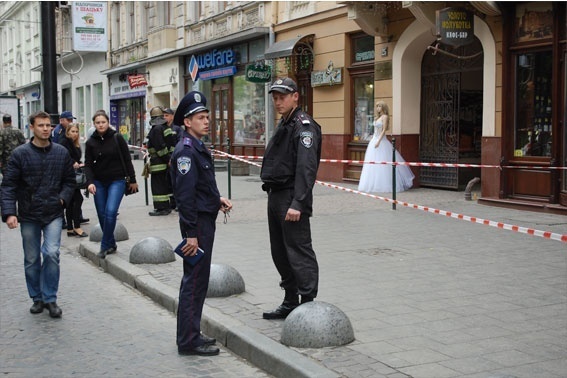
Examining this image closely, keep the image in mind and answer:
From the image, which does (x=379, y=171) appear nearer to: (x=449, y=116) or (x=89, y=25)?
(x=449, y=116)

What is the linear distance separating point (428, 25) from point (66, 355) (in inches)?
448

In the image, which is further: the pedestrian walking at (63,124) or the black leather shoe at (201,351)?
the pedestrian walking at (63,124)

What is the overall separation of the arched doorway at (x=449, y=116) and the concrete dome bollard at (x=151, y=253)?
29.1 ft

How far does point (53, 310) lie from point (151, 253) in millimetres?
2044

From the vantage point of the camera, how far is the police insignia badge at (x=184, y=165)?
541 centimetres

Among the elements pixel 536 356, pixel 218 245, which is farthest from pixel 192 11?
pixel 536 356

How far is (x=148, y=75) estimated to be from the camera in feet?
106

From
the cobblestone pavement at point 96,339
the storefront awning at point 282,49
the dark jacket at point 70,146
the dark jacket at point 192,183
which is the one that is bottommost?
the cobblestone pavement at point 96,339

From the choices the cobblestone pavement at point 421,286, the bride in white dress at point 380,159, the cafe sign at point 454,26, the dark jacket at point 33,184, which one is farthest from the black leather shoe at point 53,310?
the bride in white dress at point 380,159

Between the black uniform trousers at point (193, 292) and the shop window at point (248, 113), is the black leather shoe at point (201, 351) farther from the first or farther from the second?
the shop window at point (248, 113)

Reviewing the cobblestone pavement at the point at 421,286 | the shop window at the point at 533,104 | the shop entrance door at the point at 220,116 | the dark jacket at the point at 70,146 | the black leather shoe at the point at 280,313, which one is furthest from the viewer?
the shop entrance door at the point at 220,116

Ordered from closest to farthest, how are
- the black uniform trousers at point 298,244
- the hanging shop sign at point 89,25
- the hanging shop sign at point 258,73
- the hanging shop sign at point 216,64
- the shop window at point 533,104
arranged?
the black uniform trousers at point 298,244 → the shop window at point 533,104 → the hanging shop sign at point 89,25 → the hanging shop sign at point 258,73 → the hanging shop sign at point 216,64

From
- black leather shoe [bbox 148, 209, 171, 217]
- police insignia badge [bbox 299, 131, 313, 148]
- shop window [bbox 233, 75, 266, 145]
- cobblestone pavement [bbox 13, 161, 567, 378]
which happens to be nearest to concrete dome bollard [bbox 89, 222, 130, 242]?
cobblestone pavement [bbox 13, 161, 567, 378]

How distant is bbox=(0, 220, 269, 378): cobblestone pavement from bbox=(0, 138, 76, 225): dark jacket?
96 centimetres
